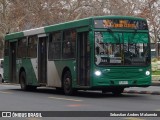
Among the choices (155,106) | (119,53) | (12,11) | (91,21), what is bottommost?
(155,106)

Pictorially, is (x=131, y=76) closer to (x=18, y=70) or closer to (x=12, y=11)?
(x=18, y=70)

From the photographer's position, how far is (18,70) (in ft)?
89.4

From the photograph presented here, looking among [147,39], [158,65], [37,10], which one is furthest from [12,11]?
[147,39]

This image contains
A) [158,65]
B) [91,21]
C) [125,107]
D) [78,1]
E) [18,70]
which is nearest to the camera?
[125,107]

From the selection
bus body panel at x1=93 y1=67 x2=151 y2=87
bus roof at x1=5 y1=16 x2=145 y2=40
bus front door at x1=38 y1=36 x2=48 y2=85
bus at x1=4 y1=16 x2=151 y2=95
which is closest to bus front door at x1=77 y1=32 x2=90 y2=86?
bus at x1=4 y1=16 x2=151 y2=95

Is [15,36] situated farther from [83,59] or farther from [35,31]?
[83,59]

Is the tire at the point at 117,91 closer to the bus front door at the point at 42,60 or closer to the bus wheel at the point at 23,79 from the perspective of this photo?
the bus front door at the point at 42,60

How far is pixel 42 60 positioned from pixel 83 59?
4.20m

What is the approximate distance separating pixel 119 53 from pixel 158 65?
25026 millimetres

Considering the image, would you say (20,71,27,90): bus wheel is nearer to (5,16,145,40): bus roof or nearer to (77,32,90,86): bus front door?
(5,16,145,40): bus roof

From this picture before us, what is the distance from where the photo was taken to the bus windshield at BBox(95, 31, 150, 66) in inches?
777

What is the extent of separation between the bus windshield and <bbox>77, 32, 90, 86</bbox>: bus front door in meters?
0.56

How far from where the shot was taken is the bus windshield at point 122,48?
19734 millimetres

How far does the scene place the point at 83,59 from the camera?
2041 centimetres
